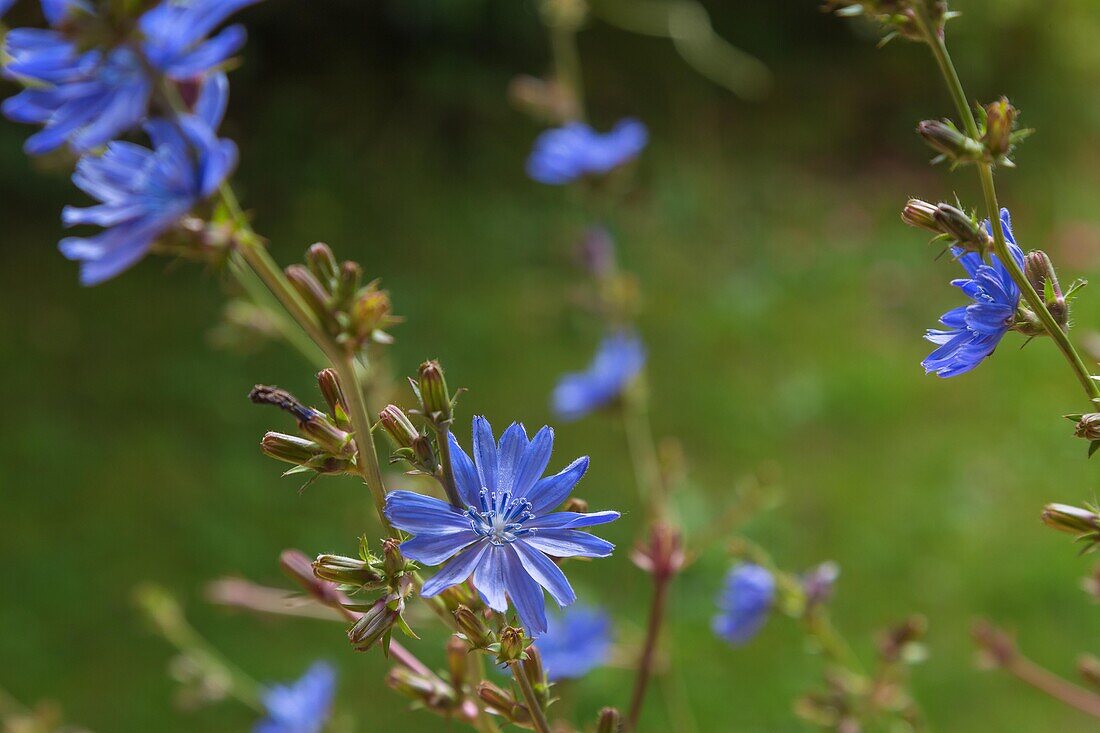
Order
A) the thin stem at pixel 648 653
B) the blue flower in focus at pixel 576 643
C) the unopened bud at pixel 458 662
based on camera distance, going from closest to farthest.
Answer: the unopened bud at pixel 458 662
the thin stem at pixel 648 653
the blue flower in focus at pixel 576 643

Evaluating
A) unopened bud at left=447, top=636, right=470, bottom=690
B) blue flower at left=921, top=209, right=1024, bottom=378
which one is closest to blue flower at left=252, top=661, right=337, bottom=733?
unopened bud at left=447, top=636, right=470, bottom=690

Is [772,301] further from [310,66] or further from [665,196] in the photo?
[310,66]

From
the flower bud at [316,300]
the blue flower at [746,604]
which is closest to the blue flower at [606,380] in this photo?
the blue flower at [746,604]

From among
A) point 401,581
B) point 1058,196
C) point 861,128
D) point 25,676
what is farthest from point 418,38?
point 401,581

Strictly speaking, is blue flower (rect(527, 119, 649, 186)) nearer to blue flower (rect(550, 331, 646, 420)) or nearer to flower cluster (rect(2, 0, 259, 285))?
blue flower (rect(550, 331, 646, 420))

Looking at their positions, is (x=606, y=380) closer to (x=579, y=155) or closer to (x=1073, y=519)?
(x=579, y=155)

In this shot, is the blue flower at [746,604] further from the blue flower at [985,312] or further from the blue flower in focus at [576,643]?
the blue flower at [985,312]
